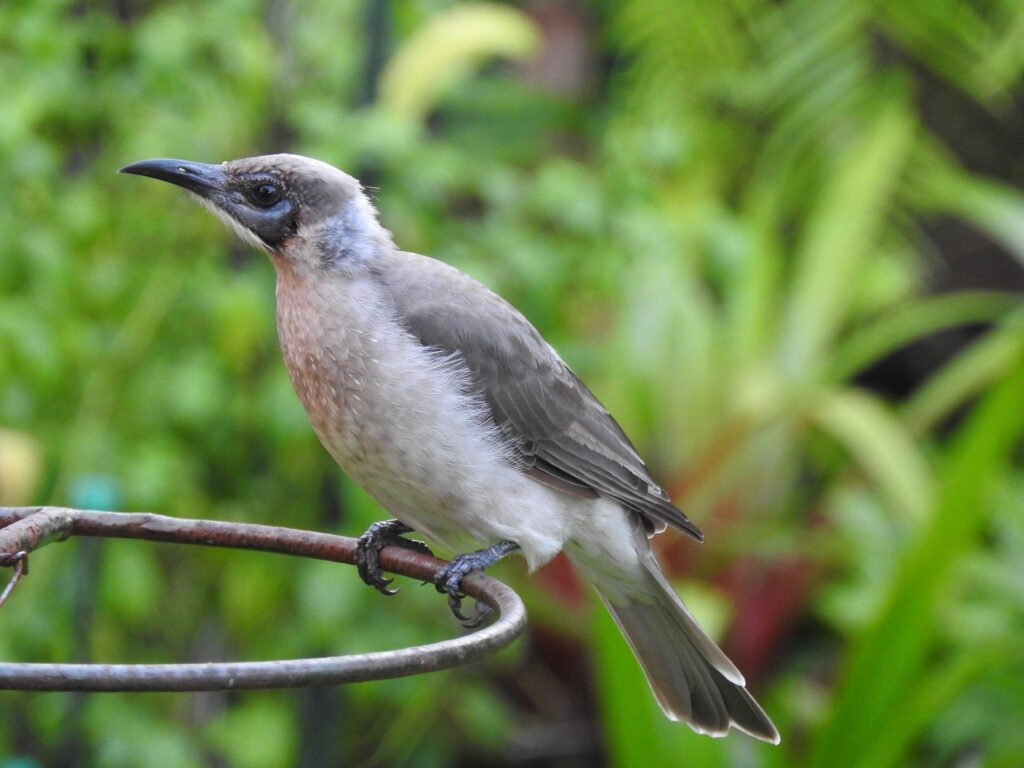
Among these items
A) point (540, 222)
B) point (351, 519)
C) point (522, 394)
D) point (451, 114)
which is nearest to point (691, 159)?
point (451, 114)

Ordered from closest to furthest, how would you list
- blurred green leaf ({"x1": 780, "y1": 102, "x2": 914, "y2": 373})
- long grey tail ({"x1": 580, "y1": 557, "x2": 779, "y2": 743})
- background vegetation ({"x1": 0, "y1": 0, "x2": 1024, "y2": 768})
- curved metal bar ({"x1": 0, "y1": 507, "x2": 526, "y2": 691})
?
curved metal bar ({"x1": 0, "y1": 507, "x2": 526, "y2": 691})
long grey tail ({"x1": 580, "y1": 557, "x2": 779, "y2": 743})
background vegetation ({"x1": 0, "y1": 0, "x2": 1024, "y2": 768})
blurred green leaf ({"x1": 780, "y1": 102, "x2": 914, "y2": 373})

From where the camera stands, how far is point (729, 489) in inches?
189

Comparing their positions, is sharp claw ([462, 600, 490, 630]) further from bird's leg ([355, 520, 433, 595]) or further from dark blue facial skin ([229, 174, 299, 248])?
dark blue facial skin ([229, 174, 299, 248])

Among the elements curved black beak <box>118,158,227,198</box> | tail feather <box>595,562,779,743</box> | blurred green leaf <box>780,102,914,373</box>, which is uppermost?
blurred green leaf <box>780,102,914,373</box>

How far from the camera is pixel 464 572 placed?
242cm

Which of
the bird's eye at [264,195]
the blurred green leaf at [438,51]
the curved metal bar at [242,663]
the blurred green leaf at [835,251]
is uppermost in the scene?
the blurred green leaf at [835,251]

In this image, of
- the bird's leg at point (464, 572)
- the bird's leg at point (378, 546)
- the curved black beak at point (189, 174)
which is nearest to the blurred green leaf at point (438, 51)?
the curved black beak at point (189, 174)

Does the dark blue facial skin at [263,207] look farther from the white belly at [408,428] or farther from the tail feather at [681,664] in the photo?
the tail feather at [681,664]

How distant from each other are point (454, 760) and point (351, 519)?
1.19m

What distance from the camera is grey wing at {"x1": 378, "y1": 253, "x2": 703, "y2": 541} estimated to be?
2.84 metres

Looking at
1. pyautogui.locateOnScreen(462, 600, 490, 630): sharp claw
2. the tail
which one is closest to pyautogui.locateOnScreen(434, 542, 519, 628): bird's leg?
pyautogui.locateOnScreen(462, 600, 490, 630): sharp claw

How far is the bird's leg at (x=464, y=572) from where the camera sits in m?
2.41

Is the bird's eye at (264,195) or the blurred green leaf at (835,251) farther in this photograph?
the blurred green leaf at (835,251)

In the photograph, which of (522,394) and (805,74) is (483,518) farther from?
(805,74)
